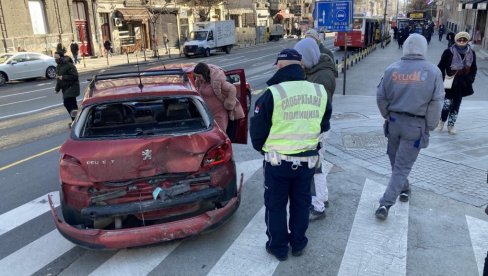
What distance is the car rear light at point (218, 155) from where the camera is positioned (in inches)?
160

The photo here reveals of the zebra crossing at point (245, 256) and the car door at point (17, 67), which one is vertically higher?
the car door at point (17, 67)

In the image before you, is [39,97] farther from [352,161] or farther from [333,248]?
[333,248]

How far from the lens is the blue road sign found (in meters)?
13.2

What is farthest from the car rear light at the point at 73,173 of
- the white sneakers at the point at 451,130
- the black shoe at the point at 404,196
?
the white sneakers at the point at 451,130

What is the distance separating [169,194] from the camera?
3859 millimetres

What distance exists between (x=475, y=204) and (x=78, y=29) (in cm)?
3207

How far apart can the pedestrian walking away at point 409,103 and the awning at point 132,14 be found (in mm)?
32952

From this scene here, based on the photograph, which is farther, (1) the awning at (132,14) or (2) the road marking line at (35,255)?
(1) the awning at (132,14)

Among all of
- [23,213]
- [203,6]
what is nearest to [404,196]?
[23,213]

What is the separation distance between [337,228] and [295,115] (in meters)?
1.62

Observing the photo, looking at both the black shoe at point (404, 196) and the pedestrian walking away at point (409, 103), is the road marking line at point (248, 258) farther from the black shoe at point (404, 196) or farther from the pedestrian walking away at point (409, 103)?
the black shoe at point (404, 196)

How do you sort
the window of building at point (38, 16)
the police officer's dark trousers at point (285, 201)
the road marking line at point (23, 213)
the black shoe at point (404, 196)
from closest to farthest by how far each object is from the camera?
the police officer's dark trousers at point (285, 201) → the road marking line at point (23, 213) → the black shoe at point (404, 196) → the window of building at point (38, 16)

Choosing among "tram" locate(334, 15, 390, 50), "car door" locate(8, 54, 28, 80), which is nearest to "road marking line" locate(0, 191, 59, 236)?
"car door" locate(8, 54, 28, 80)

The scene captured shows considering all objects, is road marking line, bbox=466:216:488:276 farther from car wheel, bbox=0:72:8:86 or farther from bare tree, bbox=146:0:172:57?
bare tree, bbox=146:0:172:57
